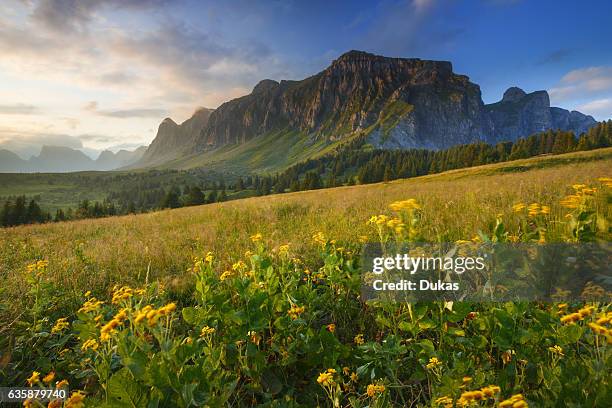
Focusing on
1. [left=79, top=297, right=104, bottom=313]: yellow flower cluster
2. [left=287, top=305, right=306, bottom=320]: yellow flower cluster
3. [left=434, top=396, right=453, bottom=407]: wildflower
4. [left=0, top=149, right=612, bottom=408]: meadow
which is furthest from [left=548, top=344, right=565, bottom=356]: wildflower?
[left=79, top=297, right=104, bottom=313]: yellow flower cluster

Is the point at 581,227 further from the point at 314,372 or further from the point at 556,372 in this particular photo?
the point at 314,372

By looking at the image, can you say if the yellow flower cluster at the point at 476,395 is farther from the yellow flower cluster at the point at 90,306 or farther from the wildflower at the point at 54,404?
the yellow flower cluster at the point at 90,306

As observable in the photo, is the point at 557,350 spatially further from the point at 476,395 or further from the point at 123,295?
the point at 123,295

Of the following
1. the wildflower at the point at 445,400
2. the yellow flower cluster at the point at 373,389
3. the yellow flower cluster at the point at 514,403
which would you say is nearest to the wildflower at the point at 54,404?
the yellow flower cluster at the point at 373,389

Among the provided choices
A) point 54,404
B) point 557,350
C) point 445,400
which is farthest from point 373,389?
point 54,404

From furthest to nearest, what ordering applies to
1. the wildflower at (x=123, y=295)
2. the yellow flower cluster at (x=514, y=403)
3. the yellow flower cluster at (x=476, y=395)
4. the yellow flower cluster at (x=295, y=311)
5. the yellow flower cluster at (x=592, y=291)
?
the yellow flower cluster at (x=295, y=311), the yellow flower cluster at (x=592, y=291), the wildflower at (x=123, y=295), the yellow flower cluster at (x=476, y=395), the yellow flower cluster at (x=514, y=403)

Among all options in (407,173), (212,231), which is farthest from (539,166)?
(407,173)

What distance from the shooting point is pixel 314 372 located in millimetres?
3133

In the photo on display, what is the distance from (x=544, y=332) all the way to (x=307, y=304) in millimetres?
2340

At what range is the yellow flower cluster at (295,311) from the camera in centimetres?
321

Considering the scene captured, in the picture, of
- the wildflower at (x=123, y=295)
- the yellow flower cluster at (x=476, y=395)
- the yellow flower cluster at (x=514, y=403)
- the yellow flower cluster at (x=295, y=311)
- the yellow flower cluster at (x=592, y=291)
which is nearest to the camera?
the yellow flower cluster at (x=514, y=403)

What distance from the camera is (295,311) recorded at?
3.21 metres

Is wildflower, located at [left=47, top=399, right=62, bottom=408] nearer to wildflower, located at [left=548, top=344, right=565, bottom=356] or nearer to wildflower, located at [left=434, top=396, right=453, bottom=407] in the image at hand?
wildflower, located at [left=434, top=396, right=453, bottom=407]

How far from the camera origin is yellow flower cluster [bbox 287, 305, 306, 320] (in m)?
3.21
